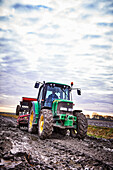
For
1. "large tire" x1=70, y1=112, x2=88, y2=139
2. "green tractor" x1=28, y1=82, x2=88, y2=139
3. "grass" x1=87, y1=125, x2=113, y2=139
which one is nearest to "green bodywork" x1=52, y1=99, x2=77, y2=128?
"green tractor" x1=28, y1=82, x2=88, y2=139

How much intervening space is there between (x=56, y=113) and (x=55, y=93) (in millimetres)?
1538

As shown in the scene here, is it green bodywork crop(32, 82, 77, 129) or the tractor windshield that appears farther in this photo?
the tractor windshield

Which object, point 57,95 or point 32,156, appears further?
point 57,95

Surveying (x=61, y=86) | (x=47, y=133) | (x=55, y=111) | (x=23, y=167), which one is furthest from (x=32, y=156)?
(x=61, y=86)

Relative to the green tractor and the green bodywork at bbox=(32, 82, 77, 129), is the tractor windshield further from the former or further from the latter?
the green bodywork at bbox=(32, 82, 77, 129)

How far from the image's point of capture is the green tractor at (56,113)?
825 centimetres

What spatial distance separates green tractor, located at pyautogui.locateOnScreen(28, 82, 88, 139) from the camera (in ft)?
27.1

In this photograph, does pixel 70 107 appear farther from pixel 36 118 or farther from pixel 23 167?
pixel 23 167

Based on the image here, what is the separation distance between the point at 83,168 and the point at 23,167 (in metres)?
1.51

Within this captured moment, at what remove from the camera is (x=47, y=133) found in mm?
8086

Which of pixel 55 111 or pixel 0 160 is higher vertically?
pixel 55 111

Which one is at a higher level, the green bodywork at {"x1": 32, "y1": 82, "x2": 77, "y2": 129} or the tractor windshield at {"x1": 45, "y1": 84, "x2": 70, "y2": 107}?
the tractor windshield at {"x1": 45, "y1": 84, "x2": 70, "y2": 107}

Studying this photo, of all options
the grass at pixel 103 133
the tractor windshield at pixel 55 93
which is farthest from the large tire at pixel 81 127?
the grass at pixel 103 133

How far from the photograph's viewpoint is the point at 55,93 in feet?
33.0
